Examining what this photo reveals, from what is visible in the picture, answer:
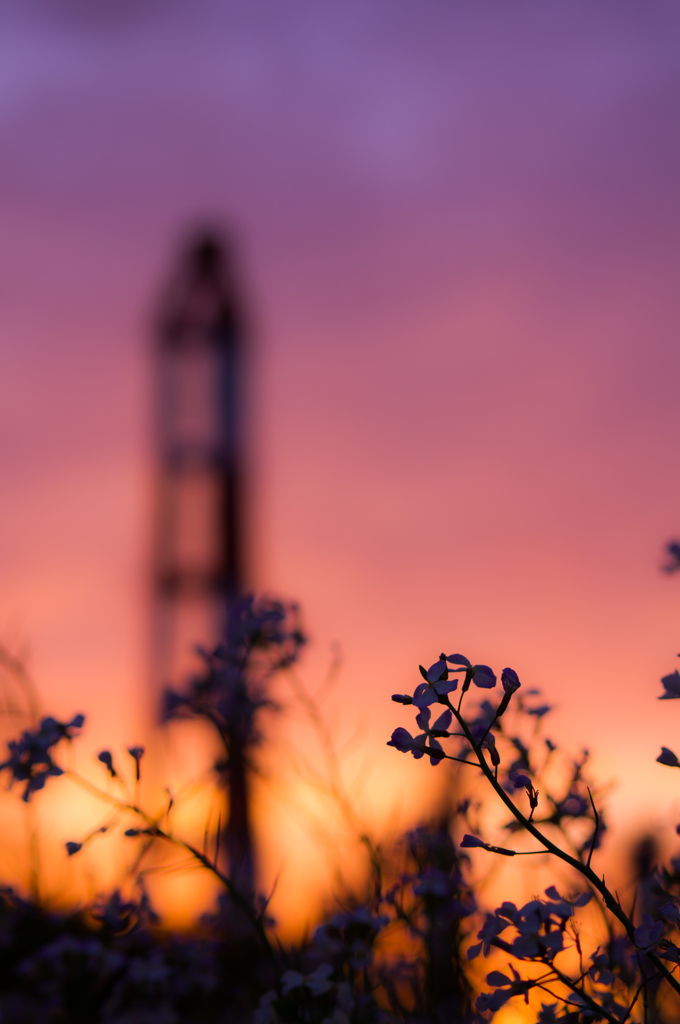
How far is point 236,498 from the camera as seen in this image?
13.1 m

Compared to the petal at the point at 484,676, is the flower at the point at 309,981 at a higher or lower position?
lower

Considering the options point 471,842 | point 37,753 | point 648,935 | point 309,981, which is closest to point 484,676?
point 471,842

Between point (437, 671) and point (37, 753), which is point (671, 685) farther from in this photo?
point (37, 753)

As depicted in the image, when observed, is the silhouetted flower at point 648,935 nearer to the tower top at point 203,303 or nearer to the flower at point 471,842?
the flower at point 471,842

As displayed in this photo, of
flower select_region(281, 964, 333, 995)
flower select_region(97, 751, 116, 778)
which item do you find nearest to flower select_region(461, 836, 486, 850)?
flower select_region(281, 964, 333, 995)

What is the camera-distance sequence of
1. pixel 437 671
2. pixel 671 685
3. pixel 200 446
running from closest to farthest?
pixel 437 671 → pixel 671 685 → pixel 200 446

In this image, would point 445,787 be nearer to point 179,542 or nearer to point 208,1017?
point 208,1017

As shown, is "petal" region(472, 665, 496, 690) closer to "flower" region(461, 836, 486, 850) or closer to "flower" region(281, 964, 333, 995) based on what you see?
"flower" region(461, 836, 486, 850)

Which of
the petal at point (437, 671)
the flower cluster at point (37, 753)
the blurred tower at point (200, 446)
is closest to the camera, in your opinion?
the petal at point (437, 671)

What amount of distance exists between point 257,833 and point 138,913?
252 inches

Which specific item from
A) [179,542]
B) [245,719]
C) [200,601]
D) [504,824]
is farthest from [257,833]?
[504,824]

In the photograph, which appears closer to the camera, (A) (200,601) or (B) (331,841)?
(B) (331,841)

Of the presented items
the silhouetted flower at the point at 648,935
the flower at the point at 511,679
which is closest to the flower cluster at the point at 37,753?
the flower at the point at 511,679

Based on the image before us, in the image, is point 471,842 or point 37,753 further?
point 37,753
